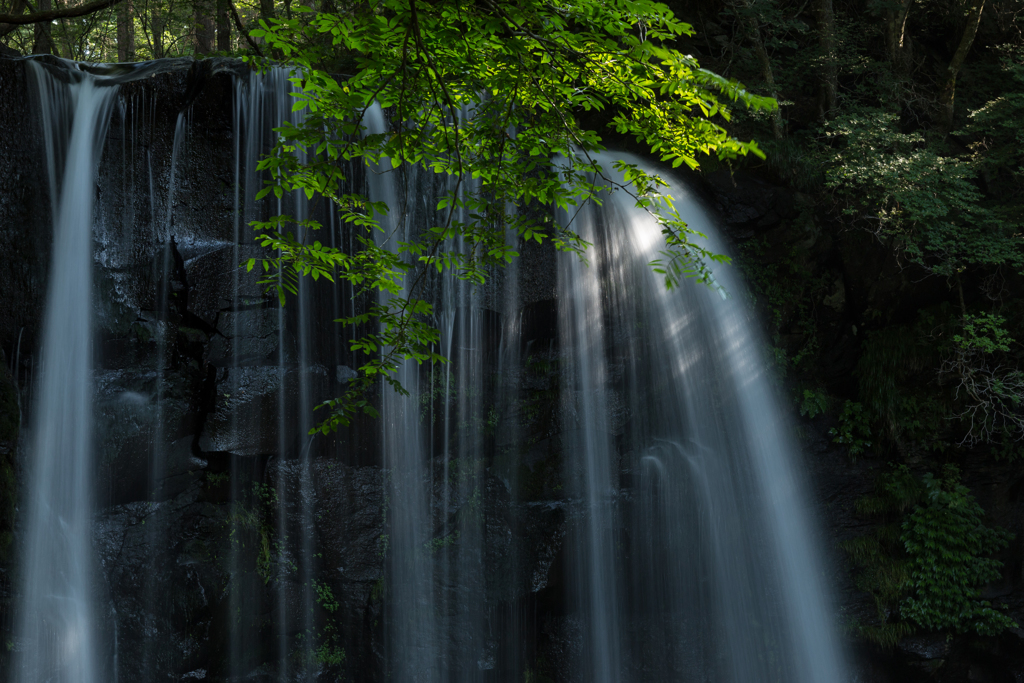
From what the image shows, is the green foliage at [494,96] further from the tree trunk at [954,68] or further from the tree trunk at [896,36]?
the tree trunk at [896,36]

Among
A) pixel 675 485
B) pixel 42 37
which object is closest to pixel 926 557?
pixel 675 485

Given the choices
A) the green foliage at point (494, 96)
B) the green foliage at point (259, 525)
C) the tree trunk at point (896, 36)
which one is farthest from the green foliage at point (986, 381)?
the green foliage at point (259, 525)

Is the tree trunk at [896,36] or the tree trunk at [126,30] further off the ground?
the tree trunk at [126,30]

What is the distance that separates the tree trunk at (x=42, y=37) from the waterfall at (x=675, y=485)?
23.4ft

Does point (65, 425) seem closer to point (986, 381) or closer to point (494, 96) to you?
point (494, 96)

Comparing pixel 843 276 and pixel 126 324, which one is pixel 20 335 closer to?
pixel 126 324

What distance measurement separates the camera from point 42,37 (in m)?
9.48

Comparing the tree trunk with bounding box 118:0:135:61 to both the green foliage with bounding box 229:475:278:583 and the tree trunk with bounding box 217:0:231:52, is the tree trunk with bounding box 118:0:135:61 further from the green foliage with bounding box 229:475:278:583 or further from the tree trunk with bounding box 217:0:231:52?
the green foliage with bounding box 229:475:278:583

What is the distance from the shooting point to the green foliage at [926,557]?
6895 mm

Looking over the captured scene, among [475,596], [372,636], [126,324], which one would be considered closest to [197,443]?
[126,324]

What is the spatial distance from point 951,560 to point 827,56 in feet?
19.0

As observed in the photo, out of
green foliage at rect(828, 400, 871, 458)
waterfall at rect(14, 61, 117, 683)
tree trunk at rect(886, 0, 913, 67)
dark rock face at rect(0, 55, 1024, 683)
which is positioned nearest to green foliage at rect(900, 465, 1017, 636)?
dark rock face at rect(0, 55, 1024, 683)

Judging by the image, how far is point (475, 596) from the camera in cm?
681

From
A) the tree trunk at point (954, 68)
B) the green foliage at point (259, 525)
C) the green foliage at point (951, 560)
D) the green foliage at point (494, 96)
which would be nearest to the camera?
the green foliage at point (494, 96)
